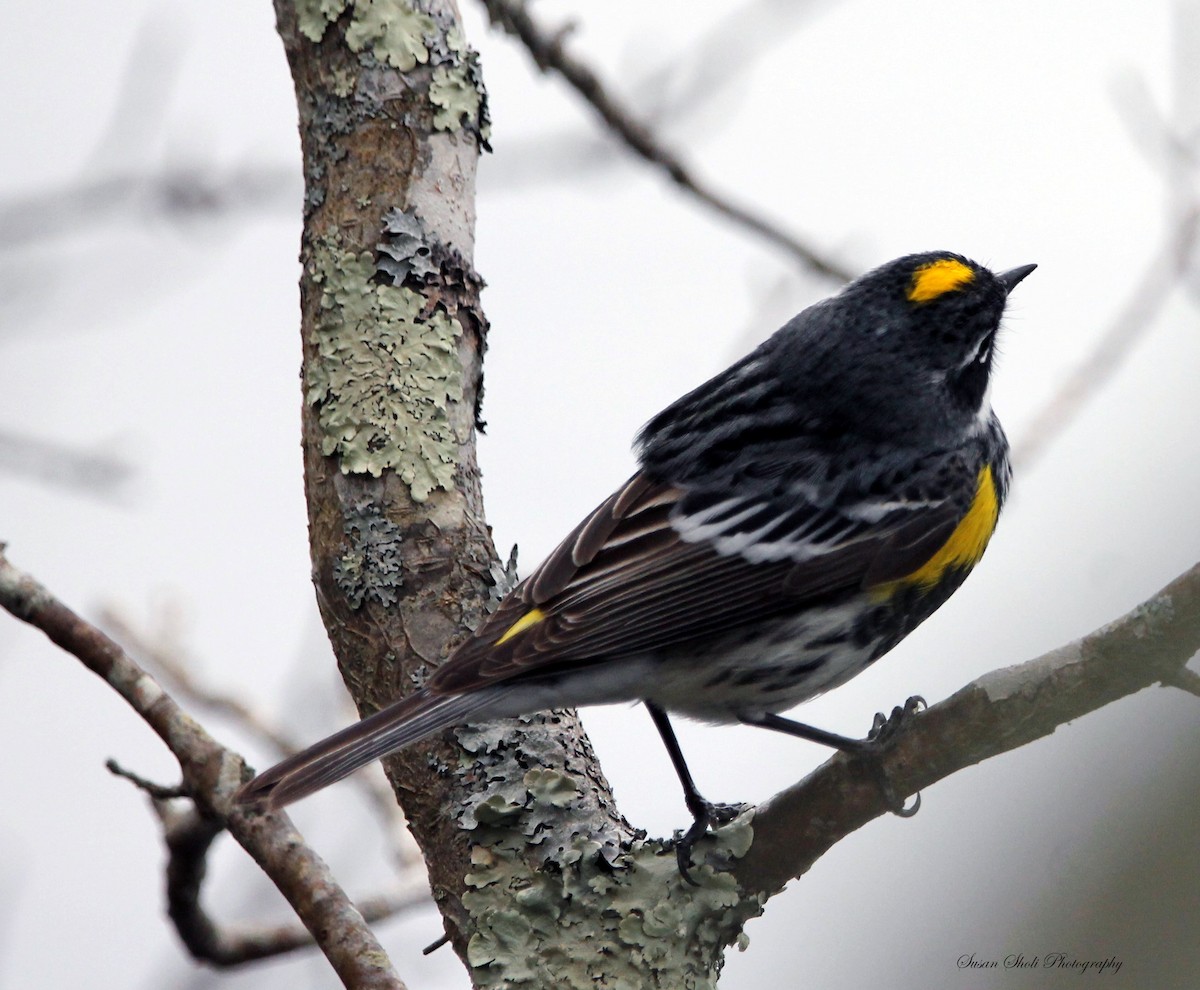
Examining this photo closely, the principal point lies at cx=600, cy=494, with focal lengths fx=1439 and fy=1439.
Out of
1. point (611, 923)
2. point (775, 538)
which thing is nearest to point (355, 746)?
point (611, 923)

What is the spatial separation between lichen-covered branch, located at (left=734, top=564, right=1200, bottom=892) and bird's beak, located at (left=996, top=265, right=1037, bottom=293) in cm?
239

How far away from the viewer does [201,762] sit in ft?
13.2

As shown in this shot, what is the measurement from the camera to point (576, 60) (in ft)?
17.2

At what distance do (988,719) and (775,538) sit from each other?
136 cm

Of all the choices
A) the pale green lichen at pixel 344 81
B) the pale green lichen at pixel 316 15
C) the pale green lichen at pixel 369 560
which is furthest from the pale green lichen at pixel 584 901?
the pale green lichen at pixel 316 15

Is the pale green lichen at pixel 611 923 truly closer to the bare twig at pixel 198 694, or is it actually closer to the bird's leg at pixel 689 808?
the bird's leg at pixel 689 808

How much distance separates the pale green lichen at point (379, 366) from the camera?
13.9 ft

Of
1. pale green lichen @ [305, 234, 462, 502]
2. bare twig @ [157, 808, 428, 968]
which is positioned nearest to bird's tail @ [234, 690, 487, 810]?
bare twig @ [157, 808, 428, 968]

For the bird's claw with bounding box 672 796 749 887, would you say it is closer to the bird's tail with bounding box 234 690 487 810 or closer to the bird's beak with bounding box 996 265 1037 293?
the bird's tail with bounding box 234 690 487 810

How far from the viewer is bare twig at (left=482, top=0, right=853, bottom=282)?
5.16 metres

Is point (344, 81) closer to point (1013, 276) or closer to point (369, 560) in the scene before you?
point (369, 560)

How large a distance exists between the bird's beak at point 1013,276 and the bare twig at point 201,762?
122 inches

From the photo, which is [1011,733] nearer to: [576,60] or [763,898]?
[763,898]

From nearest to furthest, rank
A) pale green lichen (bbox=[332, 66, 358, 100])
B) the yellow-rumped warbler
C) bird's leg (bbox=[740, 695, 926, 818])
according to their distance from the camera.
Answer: bird's leg (bbox=[740, 695, 926, 818]), the yellow-rumped warbler, pale green lichen (bbox=[332, 66, 358, 100])
